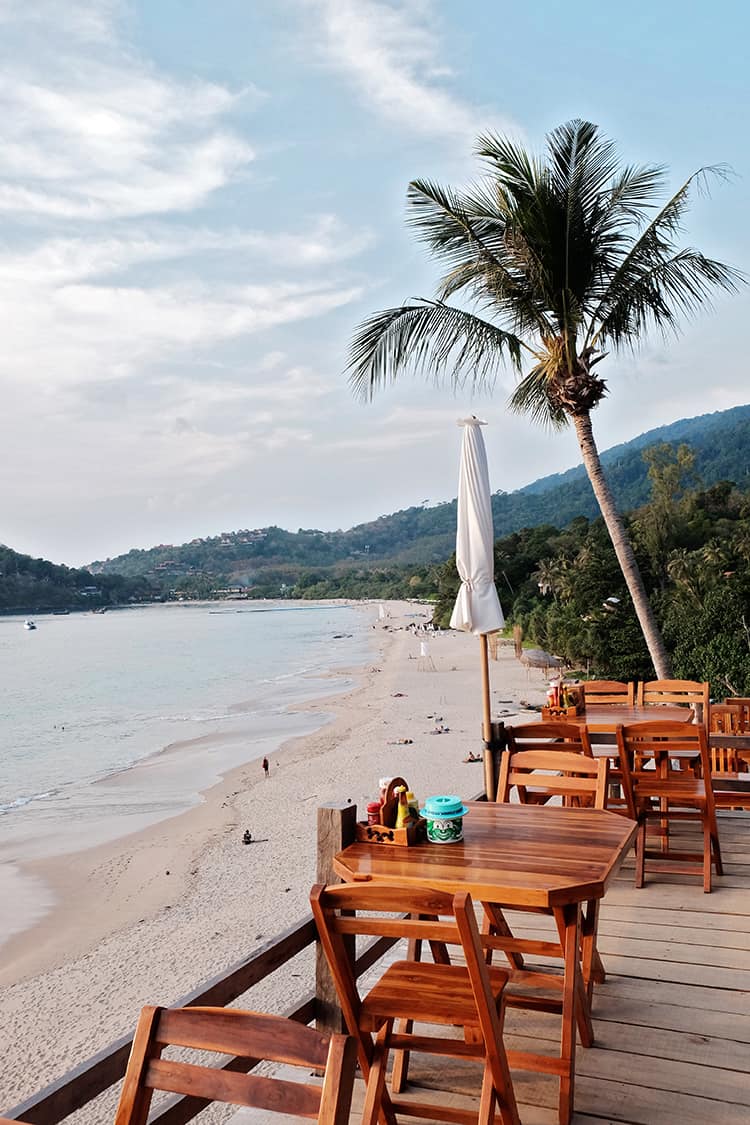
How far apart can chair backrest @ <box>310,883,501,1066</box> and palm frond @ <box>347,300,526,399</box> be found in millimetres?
9392

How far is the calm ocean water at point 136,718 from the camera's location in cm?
1639

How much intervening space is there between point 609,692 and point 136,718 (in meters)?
25.5

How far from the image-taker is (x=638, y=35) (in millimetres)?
13070

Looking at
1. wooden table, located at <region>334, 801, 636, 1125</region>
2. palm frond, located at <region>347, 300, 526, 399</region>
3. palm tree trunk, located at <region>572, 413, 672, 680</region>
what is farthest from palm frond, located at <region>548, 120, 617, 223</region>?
wooden table, located at <region>334, 801, 636, 1125</region>

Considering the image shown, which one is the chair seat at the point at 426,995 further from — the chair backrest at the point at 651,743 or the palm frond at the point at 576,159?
the palm frond at the point at 576,159

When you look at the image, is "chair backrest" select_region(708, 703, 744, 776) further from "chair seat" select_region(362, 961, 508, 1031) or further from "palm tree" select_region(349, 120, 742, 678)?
"chair seat" select_region(362, 961, 508, 1031)

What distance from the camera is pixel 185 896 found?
10.4m

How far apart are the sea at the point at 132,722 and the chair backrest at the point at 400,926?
9294 millimetres

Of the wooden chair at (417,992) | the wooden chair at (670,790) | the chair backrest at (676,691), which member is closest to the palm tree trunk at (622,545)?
the chair backrest at (676,691)

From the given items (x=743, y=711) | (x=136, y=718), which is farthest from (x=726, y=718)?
(x=136, y=718)

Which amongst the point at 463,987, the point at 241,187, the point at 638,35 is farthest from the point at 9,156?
the point at 463,987

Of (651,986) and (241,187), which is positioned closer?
(651,986)

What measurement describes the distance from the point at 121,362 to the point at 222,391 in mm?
19449

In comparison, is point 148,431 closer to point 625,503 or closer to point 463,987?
point 625,503
